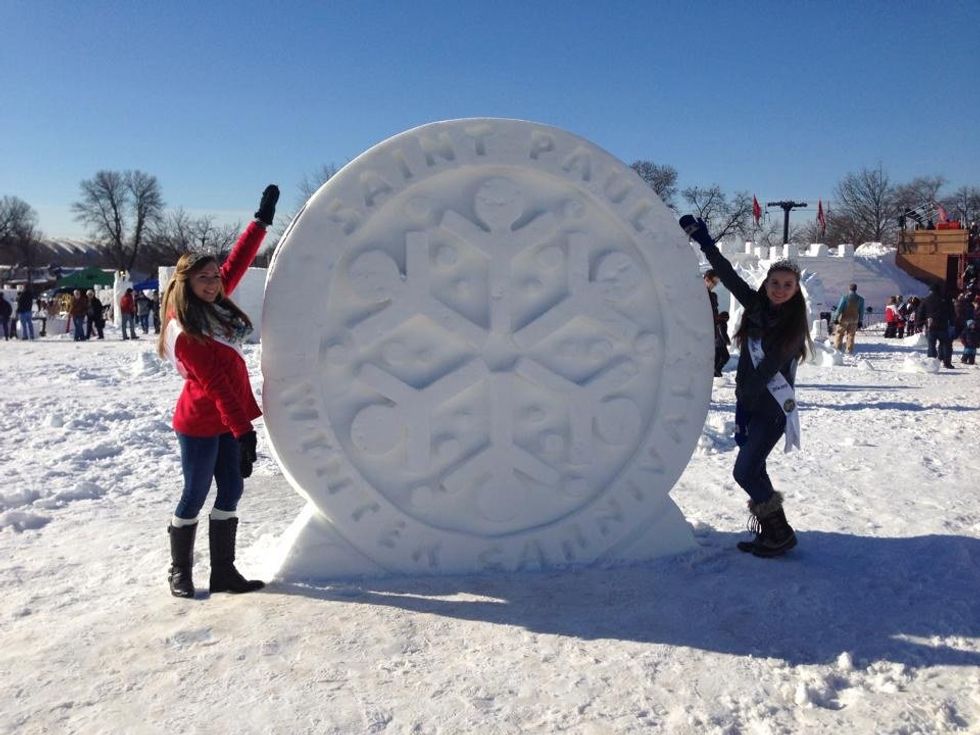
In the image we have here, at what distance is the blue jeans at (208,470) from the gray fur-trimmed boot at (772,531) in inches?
100

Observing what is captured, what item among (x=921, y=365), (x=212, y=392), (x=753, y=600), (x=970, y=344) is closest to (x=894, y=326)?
(x=970, y=344)

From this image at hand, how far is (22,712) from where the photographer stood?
244 cm

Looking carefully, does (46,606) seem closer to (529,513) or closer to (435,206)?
(529,513)

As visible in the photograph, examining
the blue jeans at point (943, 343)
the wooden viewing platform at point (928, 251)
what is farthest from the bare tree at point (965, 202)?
the blue jeans at point (943, 343)

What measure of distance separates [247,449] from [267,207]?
1.22 m

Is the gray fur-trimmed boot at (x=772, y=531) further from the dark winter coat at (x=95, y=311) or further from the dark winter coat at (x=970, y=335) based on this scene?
the dark winter coat at (x=95, y=311)

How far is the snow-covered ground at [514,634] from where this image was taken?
A: 96.8 inches

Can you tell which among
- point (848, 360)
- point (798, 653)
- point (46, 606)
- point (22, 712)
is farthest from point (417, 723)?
point (848, 360)

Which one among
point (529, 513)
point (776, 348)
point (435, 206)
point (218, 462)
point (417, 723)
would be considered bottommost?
point (417, 723)

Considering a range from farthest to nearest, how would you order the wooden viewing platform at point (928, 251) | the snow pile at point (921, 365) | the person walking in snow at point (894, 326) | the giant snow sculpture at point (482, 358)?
1. the wooden viewing platform at point (928, 251)
2. the person walking in snow at point (894, 326)
3. the snow pile at point (921, 365)
4. the giant snow sculpture at point (482, 358)

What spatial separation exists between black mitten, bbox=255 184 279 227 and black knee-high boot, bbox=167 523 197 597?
1.48 meters

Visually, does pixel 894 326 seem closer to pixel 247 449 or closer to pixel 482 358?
pixel 482 358

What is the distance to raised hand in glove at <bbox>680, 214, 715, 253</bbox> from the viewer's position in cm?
382

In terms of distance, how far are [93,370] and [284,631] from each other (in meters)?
10.8
